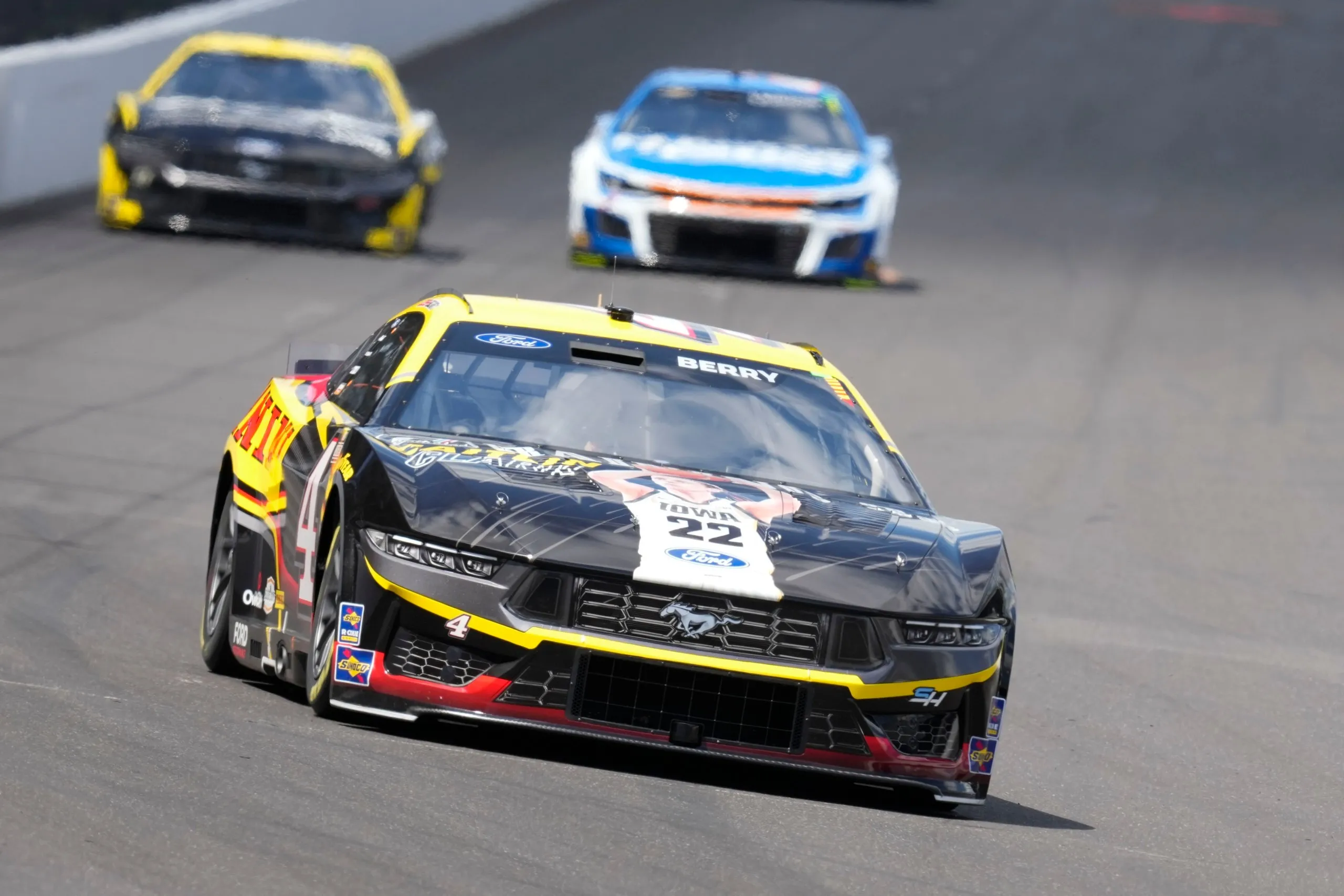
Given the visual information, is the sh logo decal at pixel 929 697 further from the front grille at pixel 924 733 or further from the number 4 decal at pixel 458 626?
the number 4 decal at pixel 458 626

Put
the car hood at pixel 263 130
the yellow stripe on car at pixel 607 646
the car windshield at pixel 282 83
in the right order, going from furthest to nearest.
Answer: the car windshield at pixel 282 83 → the car hood at pixel 263 130 → the yellow stripe on car at pixel 607 646

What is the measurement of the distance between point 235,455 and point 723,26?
2706cm

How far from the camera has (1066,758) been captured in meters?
7.80

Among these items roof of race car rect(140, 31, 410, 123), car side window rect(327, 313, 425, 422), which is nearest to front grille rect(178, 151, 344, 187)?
roof of race car rect(140, 31, 410, 123)

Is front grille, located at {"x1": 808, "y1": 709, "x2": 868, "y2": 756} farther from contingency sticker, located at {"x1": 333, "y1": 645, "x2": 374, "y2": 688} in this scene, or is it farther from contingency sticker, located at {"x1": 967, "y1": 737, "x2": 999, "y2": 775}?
contingency sticker, located at {"x1": 333, "y1": 645, "x2": 374, "y2": 688}

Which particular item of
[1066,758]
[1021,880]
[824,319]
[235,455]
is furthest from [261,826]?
[824,319]

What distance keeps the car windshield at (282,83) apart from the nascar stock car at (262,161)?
2cm

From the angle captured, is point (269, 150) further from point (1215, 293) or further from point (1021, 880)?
point (1021, 880)

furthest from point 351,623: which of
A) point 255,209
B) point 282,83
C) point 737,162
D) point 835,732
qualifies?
point 282,83

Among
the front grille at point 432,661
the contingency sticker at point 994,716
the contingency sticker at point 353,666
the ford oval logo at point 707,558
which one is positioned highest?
the ford oval logo at point 707,558

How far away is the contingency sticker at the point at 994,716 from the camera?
249 inches

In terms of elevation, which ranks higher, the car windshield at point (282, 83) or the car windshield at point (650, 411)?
the car windshield at point (650, 411)

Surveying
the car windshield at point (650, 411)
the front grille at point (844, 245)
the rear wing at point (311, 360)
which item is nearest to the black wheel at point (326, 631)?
the car windshield at point (650, 411)

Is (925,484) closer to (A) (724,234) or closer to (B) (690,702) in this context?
(A) (724,234)
